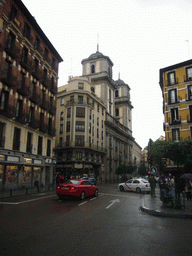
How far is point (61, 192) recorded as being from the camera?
1309cm

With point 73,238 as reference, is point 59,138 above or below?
above

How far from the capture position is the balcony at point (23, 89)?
23219 mm

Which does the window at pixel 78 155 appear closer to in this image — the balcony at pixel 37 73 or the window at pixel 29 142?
the window at pixel 29 142

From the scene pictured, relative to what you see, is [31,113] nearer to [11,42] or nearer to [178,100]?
[11,42]

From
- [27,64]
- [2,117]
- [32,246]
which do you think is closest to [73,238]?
[32,246]

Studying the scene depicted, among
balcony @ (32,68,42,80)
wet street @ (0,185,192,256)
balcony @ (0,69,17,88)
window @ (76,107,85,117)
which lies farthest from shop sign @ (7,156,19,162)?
window @ (76,107,85,117)

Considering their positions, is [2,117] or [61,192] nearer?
[61,192]

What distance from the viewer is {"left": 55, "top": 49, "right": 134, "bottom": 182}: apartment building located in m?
43.4

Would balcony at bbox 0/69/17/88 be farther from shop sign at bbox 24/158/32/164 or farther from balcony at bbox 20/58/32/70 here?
shop sign at bbox 24/158/32/164

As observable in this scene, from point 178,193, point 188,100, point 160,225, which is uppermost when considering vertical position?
point 188,100

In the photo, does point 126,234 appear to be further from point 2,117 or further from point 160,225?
point 2,117

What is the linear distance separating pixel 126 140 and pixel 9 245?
69.8 meters

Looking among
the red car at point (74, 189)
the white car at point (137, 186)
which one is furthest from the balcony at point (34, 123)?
the red car at point (74, 189)

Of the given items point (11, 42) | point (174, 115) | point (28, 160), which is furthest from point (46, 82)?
point (174, 115)
